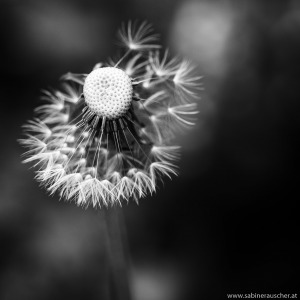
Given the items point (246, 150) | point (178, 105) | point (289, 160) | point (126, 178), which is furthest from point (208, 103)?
point (126, 178)

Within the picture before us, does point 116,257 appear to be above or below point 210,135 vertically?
below

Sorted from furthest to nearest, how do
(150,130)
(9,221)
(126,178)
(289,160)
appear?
(289,160) → (9,221) → (150,130) → (126,178)

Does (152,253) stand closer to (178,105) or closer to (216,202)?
(216,202)

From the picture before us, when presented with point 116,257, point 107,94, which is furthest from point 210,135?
point 107,94

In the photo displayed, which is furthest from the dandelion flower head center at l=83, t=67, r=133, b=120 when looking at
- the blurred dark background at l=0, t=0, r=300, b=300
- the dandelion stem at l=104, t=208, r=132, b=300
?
the blurred dark background at l=0, t=0, r=300, b=300

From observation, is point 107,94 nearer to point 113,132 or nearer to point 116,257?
point 113,132

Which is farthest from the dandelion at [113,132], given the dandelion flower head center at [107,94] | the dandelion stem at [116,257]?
the dandelion stem at [116,257]

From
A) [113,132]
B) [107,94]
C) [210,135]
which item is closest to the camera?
[107,94]
